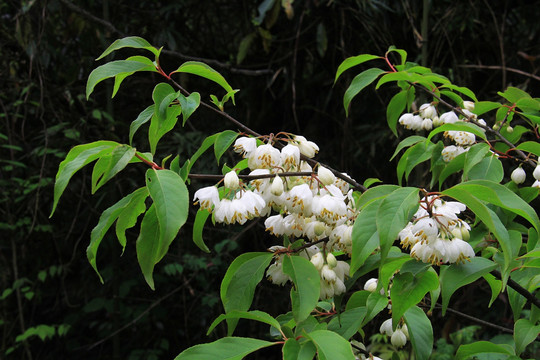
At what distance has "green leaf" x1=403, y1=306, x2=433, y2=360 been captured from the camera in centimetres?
62

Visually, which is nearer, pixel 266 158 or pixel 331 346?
pixel 331 346

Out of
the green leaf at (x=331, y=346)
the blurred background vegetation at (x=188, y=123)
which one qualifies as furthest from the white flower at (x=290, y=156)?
the blurred background vegetation at (x=188, y=123)

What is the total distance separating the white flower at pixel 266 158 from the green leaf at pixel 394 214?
183 millimetres

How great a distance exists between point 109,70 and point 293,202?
28 cm

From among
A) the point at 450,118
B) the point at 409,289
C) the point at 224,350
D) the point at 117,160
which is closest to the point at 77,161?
the point at 117,160

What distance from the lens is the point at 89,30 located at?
2439 mm

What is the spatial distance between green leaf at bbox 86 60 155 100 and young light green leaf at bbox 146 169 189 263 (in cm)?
A: 16

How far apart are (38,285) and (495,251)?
8.33 ft

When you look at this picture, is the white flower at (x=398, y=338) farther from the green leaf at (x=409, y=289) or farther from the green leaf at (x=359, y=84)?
the green leaf at (x=359, y=84)

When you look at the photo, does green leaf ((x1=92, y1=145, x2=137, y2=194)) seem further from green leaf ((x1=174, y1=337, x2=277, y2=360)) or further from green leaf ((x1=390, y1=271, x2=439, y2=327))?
green leaf ((x1=390, y1=271, x2=439, y2=327))

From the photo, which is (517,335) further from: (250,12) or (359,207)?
(250,12)

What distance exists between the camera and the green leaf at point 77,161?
57 cm

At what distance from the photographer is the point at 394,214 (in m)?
0.51

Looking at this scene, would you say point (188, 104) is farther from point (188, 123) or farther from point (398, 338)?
point (188, 123)
